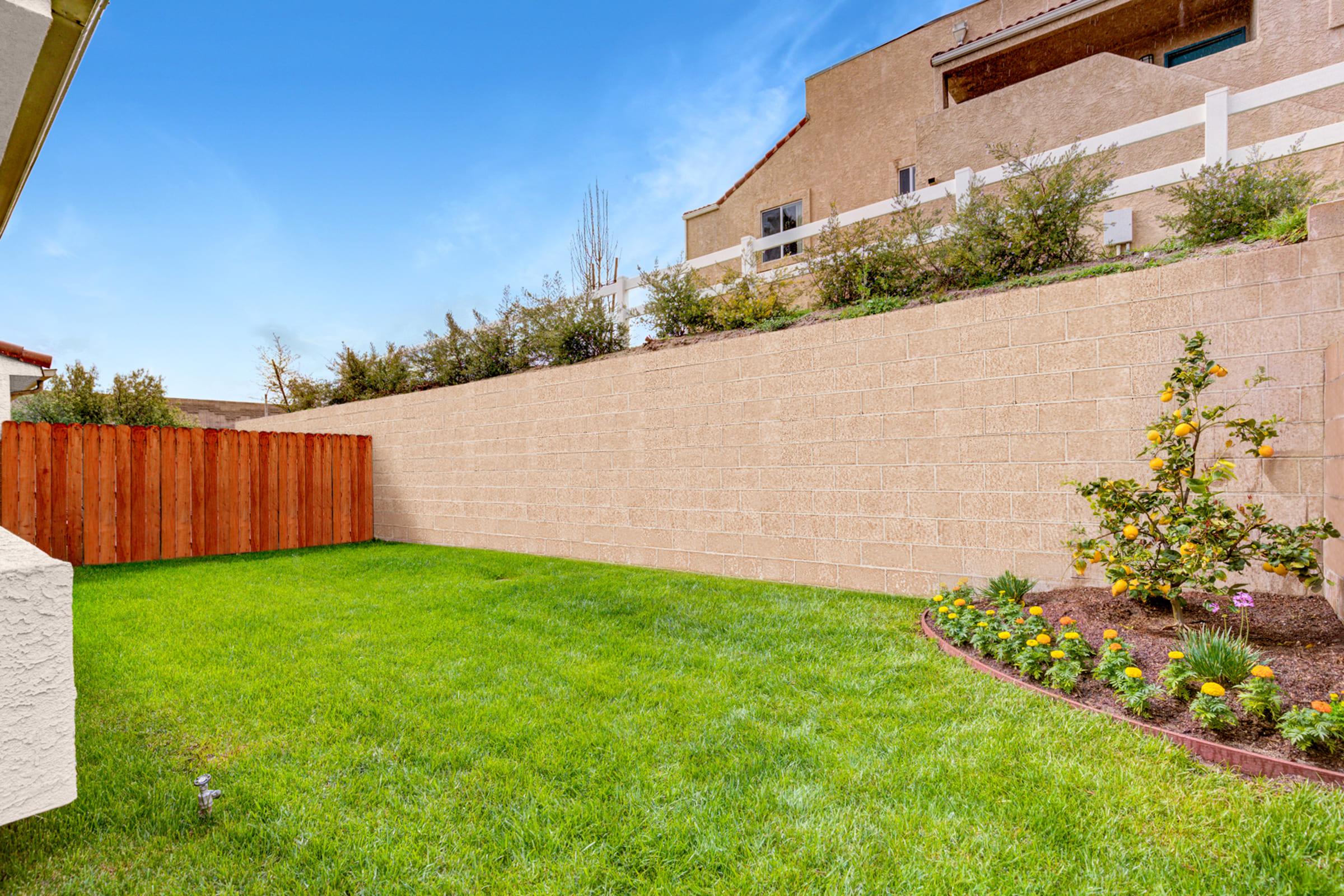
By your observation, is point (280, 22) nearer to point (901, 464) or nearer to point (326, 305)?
point (326, 305)

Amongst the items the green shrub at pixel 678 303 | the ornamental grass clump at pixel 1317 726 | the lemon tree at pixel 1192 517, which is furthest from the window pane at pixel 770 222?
the ornamental grass clump at pixel 1317 726

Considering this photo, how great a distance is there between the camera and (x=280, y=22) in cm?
733

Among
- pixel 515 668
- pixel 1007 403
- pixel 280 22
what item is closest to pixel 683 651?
pixel 515 668

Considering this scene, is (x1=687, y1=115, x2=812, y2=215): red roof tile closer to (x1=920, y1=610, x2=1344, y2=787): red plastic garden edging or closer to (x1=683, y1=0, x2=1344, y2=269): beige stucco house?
(x1=683, y1=0, x2=1344, y2=269): beige stucco house

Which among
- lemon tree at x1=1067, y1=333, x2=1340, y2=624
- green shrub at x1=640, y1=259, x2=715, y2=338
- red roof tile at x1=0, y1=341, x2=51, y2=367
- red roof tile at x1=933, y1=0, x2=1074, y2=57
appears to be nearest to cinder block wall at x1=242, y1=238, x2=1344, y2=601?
lemon tree at x1=1067, y1=333, x2=1340, y2=624

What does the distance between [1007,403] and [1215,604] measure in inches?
69.5

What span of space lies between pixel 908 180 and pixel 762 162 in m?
3.25

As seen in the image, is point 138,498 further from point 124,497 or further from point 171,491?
point 171,491

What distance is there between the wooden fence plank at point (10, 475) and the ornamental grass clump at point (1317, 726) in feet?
34.8

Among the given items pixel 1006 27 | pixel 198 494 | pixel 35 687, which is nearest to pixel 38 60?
pixel 35 687

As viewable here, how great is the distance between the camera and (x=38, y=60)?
3.82 feet

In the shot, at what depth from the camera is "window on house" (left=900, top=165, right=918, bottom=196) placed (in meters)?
11.1

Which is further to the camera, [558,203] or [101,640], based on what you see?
[558,203]

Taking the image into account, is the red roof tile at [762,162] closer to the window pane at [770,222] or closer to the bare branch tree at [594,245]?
the window pane at [770,222]
